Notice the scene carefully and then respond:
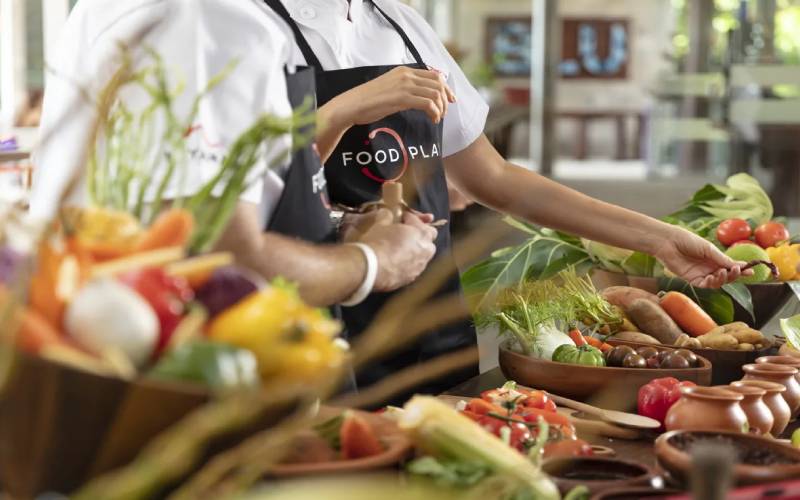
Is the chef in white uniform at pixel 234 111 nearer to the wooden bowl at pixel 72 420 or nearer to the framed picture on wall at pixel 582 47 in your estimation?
the wooden bowl at pixel 72 420

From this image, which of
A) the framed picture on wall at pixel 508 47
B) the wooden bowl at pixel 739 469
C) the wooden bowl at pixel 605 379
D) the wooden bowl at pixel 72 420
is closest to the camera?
the wooden bowl at pixel 72 420

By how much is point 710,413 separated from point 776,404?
0.22 metres

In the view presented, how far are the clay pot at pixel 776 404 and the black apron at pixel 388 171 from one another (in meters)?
0.61

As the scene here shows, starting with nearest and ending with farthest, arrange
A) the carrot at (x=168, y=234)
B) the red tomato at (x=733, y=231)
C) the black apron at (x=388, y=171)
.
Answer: the carrot at (x=168, y=234) < the black apron at (x=388, y=171) < the red tomato at (x=733, y=231)

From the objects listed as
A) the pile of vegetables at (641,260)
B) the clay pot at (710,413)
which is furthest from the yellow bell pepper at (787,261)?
the clay pot at (710,413)

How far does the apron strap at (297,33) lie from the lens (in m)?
1.89

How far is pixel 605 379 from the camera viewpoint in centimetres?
195

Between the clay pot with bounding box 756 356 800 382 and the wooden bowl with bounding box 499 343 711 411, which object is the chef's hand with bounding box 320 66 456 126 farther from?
the clay pot with bounding box 756 356 800 382

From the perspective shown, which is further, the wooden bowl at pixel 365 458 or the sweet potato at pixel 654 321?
the sweet potato at pixel 654 321

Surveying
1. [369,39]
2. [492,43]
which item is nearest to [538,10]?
[492,43]

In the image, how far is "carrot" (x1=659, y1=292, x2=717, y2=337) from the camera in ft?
7.67

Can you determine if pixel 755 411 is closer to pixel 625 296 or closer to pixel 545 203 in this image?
pixel 625 296

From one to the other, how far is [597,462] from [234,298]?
1.70 ft

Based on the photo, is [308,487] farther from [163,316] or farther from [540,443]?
[540,443]
